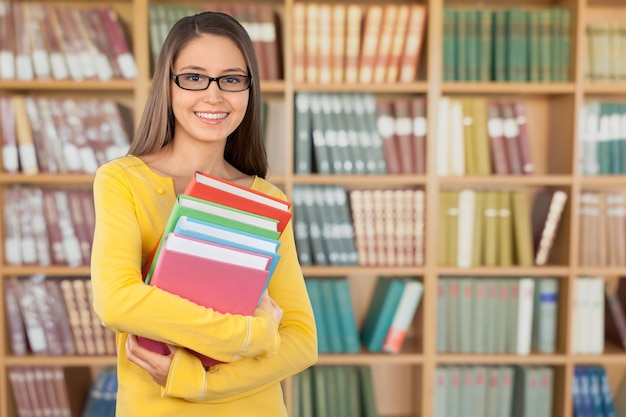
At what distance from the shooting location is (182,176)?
1083 millimetres

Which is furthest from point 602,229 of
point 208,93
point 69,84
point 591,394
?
point 69,84

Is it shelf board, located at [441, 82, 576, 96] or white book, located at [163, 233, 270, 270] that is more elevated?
shelf board, located at [441, 82, 576, 96]

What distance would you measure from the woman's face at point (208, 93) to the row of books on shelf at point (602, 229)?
1.92 meters

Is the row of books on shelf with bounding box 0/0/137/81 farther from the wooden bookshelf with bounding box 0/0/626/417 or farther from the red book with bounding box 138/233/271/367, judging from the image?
the red book with bounding box 138/233/271/367

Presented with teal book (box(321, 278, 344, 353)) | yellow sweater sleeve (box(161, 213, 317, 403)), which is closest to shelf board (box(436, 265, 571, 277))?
teal book (box(321, 278, 344, 353))

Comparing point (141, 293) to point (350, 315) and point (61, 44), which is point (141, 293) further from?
point (61, 44)

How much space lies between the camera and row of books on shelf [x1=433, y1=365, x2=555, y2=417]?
2.46m

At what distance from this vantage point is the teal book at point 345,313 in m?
2.44

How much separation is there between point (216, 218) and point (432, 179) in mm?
1628

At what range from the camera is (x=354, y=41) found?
2338mm

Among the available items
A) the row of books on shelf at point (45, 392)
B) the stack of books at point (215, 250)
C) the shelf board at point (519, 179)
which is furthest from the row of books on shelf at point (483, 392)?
the stack of books at point (215, 250)

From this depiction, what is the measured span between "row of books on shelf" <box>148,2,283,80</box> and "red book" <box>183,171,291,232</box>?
1513 mm

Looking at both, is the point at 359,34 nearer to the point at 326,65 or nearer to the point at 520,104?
the point at 326,65

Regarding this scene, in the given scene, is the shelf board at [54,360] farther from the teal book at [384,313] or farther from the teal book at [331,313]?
the teal book at [384,313]
